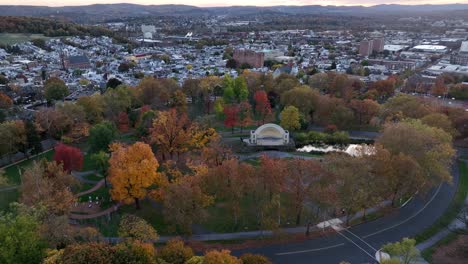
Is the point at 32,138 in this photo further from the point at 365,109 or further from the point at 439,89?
the point at 439,89

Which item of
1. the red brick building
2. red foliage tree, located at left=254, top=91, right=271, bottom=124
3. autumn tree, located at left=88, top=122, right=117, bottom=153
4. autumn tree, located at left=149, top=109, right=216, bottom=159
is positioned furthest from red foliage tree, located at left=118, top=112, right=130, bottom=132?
the red brick building

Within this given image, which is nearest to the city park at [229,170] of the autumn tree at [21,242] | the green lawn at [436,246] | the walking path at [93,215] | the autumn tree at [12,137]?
the walking path at [93,215]

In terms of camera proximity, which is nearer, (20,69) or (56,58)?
(20,69)

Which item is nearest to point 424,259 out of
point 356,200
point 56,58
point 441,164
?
point 356,200

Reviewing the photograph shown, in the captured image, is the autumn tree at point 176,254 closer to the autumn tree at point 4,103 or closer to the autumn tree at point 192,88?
the autumn tree at point 192,88

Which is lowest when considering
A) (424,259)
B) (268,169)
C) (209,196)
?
(424,259)

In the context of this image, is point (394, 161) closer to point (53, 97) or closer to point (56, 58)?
point (53, 97)

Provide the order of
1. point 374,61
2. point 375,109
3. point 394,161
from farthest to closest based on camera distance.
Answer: point 374,61 → point 375,109 → point 394,161
